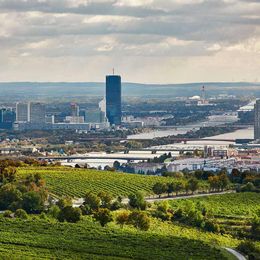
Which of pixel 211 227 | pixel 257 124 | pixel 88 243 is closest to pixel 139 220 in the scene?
pixel 211 227

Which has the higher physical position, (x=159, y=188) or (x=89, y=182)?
(x=89, y=182)

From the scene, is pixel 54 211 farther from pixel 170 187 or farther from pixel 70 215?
pixel 170 187

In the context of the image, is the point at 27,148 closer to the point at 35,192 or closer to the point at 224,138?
the point at 224,138

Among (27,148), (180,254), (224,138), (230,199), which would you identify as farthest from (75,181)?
(224,138)

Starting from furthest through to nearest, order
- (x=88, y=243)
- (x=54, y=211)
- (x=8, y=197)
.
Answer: (x=8, y=197) → (x=54, y=211) → (x=88, y=243)

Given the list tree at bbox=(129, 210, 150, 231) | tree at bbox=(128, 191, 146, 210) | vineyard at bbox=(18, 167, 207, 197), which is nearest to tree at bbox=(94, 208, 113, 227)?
tree at bbox=(129, 210, 150, 231)

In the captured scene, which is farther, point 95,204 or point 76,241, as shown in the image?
point 95,204
